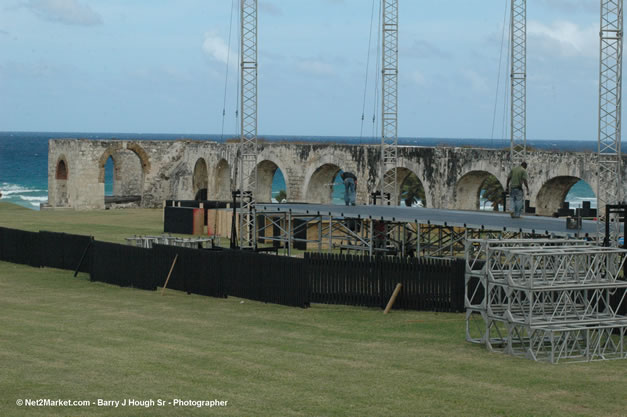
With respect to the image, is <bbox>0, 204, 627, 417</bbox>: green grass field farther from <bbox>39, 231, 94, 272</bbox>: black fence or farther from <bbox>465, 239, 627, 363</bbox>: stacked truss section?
<bbox>39, 231, 94, 272</bbox>: black fence

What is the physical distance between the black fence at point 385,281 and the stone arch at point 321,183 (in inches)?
929

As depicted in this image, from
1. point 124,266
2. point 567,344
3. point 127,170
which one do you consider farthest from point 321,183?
point 567,344

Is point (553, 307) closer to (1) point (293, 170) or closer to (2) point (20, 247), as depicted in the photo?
(2) point (20, 247)

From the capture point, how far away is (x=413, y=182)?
7956 cm

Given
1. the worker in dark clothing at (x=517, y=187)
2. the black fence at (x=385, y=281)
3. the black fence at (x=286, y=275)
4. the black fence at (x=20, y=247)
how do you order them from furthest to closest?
1. the black fence at (x=20, y=247)
2. the worker in dark clothing at (x=517, y=187)
3. the black fence at (x=286, y=275)
4. the black fence at (x=385, y=281)

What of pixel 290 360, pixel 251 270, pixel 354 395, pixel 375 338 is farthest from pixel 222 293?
pixel 354 395

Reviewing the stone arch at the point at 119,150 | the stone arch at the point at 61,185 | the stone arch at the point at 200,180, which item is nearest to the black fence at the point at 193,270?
the stone arch at the point at 119,150

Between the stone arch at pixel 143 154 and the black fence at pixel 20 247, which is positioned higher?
the stone arch at pixel 143 154

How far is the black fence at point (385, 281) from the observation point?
18406 millimetres

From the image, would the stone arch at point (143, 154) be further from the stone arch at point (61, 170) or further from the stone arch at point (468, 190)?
the stone arch at point (468, 190)

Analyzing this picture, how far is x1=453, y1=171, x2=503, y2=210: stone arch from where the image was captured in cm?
3625

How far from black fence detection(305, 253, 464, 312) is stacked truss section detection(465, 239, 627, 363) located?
287 cm

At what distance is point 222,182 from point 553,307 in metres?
38.0

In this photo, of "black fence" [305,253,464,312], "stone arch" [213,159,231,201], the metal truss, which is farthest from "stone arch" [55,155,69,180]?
the metal truss
